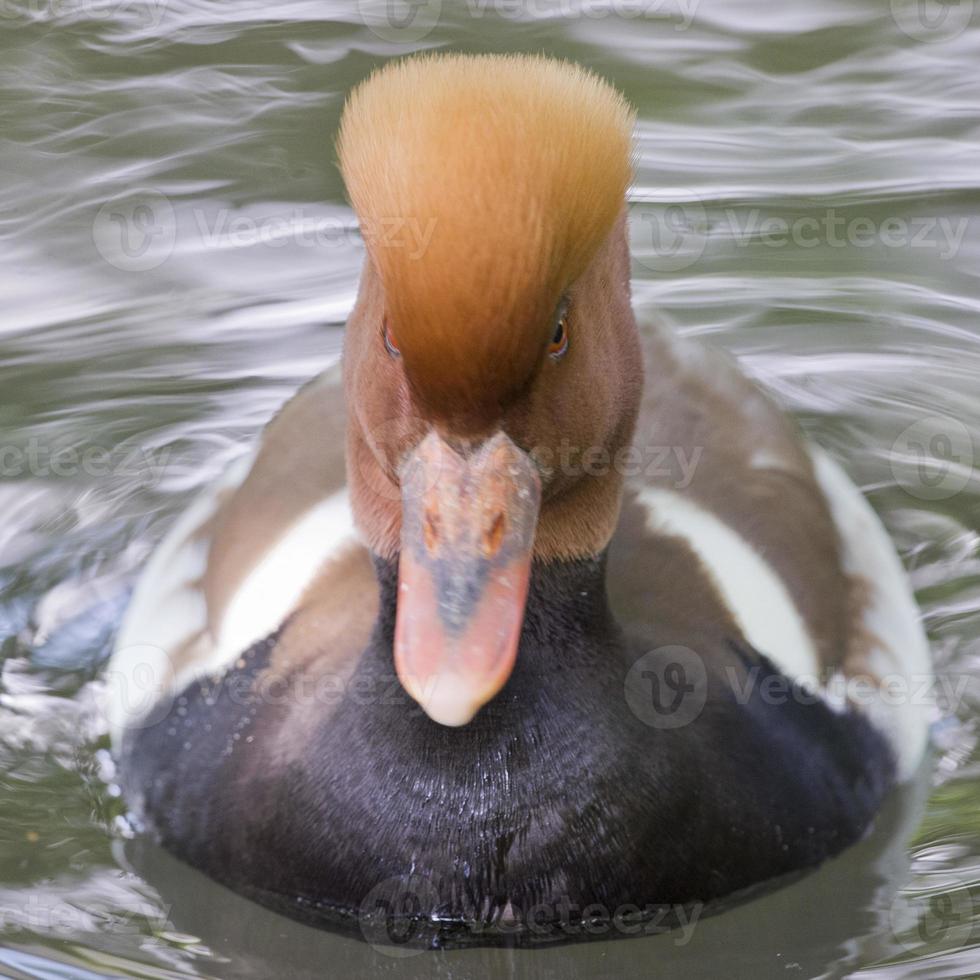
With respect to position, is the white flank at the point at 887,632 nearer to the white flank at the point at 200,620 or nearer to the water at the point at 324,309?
the water at the point at 324,309

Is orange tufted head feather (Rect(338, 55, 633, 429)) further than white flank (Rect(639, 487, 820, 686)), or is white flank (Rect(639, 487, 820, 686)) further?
white flank (Rect(639, 487, 820, 686))

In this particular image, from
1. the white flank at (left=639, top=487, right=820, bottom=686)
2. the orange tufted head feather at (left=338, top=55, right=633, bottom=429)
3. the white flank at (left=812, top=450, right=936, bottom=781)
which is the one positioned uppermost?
the orange tufted head feather at (left=338, top=55, right=633, bottom=429)

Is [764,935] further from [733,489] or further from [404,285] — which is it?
[404,285]

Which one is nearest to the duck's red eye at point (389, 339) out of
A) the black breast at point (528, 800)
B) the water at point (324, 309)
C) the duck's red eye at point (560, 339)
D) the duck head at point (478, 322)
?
the duck head at point (478, 322)

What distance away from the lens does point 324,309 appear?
16.6 feet

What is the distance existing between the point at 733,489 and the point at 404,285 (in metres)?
1.38

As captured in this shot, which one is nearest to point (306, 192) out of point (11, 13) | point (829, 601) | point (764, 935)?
Result: point (11, 13)

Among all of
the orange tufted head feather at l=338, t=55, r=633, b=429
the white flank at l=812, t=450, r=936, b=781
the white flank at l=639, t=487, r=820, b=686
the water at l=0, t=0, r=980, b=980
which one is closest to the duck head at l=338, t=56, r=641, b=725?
the orange tufted head feather at l=338, t=55, r=633, b=429

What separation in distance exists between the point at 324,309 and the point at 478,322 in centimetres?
269

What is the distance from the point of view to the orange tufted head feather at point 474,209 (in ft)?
7.87

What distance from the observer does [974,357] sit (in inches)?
191

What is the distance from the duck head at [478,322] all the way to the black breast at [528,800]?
1.15ft

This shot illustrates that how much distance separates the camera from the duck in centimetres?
247

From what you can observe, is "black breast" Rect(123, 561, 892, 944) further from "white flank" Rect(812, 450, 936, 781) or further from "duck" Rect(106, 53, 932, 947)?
"white flank" Rect(812, 450, 936, 781)
